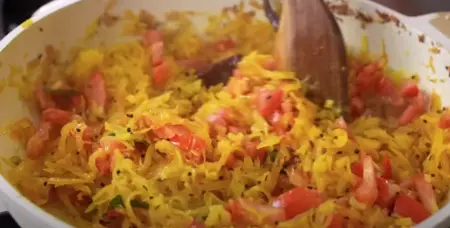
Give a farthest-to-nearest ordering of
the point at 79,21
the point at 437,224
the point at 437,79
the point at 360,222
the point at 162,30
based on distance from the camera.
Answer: the point at 162,30, the point at 79,21, the point at 437,79, the point at 360,222, the point at 437,224

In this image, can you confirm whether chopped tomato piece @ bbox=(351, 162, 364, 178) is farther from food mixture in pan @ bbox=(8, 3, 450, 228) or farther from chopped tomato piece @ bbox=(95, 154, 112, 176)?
chopped tomato piece @ bbox=(95, 154, 112, 176)

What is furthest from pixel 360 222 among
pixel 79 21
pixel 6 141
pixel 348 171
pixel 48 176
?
pixel 79 21

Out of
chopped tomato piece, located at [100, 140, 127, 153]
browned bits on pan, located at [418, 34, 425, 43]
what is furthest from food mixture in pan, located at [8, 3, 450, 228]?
browned bits on pan, located at [418, 34, 425, 43]

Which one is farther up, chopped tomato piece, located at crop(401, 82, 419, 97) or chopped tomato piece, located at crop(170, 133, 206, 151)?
chopped tomato piece, located at crop(170, 133, 206, 151)

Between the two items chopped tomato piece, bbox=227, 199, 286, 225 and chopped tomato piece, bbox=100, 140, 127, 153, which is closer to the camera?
chopped tomato piece, bbox=227, 199, 286, 225

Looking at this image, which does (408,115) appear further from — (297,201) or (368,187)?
(297,201)

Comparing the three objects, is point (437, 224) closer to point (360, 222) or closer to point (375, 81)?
point (360, 222)

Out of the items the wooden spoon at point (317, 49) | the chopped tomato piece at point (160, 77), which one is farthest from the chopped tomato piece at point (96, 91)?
the wooden spoon at point (317, 49)
